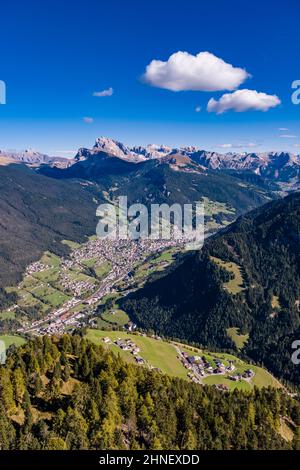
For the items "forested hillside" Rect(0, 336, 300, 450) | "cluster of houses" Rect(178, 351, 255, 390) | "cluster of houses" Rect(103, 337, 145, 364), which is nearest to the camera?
"forested hillside" Rect(0, 336, 300, 450)

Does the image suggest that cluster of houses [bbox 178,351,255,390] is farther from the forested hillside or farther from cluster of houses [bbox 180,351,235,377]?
the forested hillside

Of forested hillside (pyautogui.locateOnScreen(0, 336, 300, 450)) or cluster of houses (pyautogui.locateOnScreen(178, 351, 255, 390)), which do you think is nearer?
forested hillside (pyautogui.locateOnScreen(0, 336, 300, 450))

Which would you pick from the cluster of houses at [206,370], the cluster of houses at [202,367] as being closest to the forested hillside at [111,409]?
the cluster of houses at [206,370]

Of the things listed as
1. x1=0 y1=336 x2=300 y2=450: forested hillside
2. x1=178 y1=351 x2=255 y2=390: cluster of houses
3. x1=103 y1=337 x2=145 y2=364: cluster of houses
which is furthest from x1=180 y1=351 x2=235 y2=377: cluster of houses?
x1=0 y1=336 x2=300 y2=450: forested hillside

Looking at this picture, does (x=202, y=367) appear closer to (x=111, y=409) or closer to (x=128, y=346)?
(x=128, y=346)

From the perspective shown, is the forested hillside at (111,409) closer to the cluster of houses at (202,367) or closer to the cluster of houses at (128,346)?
the cluster of houses at (202,367)

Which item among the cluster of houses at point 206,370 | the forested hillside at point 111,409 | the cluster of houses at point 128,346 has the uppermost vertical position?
the forested hillside at point 111,409

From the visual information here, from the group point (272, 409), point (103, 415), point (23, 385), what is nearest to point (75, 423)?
point (103, 415)
